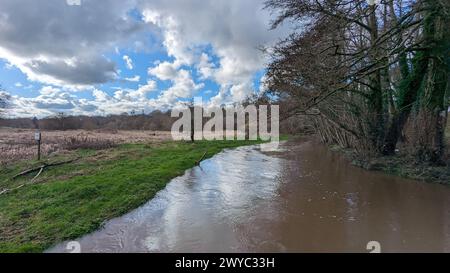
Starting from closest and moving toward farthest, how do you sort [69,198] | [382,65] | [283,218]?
[283,218] → [69,198] → [382,65]

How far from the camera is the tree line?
880cm

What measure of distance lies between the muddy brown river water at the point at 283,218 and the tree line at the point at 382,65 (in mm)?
2675

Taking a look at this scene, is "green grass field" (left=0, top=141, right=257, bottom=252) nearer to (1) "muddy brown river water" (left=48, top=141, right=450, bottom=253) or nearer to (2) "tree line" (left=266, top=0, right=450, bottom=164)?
(1) "muddy brown river water" (left=48, top=141, right=450, bottom=253)

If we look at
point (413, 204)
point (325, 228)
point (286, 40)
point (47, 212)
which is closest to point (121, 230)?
point (47, 212)

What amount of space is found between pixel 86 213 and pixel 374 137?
11739 millimetres

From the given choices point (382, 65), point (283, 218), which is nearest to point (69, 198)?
point (283, 218)

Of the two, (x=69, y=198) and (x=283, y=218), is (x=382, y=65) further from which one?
(x=69, y=198)

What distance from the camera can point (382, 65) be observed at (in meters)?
10.1

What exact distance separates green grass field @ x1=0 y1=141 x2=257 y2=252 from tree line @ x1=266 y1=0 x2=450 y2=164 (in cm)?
632

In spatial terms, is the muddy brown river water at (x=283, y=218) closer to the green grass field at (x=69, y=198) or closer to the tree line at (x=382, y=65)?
the green grass field at (x=69, y=198)

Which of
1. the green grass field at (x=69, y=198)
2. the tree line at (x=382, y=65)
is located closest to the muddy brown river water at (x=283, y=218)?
the green grass field at (x=69, y=198)

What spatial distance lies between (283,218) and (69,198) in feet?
17.1
